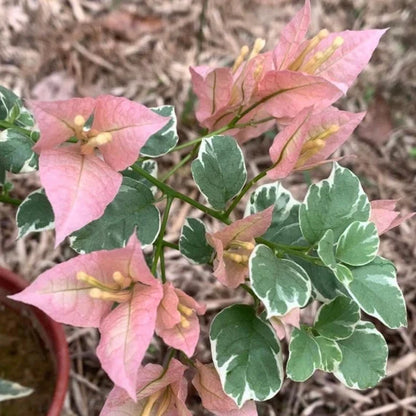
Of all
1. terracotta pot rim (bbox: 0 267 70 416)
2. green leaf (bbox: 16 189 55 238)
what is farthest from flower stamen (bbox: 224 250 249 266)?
terracotta pot rim (bbox: 0 267 70 416)

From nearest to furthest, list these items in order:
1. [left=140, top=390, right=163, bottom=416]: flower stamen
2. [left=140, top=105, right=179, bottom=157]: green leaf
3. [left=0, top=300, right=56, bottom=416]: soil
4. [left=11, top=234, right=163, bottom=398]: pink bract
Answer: [left=11, top=234, right=163, bottom=398]: pink bract < [left=140, top=390, right=163, bottom=416]: flower stamen < [left=140, top=105, right=179, bottom=157]: green leaf < [left=0, top=300, right=56, bottom=416]: soil

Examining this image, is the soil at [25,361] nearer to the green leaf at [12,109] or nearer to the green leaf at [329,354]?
the green leaf at [12,109]

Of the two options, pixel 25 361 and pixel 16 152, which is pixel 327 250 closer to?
pixel 16 152

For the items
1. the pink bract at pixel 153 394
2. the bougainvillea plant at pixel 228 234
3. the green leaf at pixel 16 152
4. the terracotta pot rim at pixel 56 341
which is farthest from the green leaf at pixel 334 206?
the terracotta pot rim at pixel 56 341

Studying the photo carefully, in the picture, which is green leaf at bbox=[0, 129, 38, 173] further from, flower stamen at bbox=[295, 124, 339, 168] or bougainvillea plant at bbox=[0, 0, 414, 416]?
flower stamen at bbox=[295, 124, 339, 168]

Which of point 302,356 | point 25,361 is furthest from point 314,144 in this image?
point 25,361
